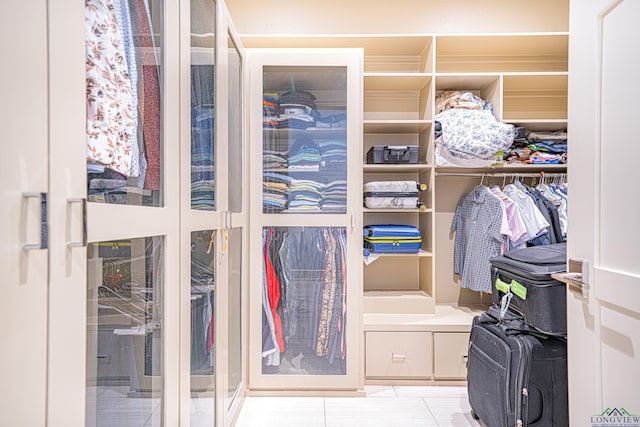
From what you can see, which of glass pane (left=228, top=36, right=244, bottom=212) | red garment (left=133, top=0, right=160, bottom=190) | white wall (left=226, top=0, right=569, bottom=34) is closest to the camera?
red garment (left=133, top=0, right=160, bottom=190)

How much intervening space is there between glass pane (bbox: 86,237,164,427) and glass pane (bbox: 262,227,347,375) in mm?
1424

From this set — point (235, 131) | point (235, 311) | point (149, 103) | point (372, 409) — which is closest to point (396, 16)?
point (235, 131)

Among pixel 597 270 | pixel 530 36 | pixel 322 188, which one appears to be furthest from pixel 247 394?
pixel 530 36

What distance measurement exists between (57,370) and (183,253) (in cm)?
63

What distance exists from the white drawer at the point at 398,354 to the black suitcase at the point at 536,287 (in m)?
0.73

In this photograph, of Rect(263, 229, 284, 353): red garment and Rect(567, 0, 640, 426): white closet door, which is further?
Rect(263, 229, 284, 353): red garment

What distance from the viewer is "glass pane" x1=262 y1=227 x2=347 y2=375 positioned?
257cm

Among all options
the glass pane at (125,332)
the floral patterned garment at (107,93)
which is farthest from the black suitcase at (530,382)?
the floral patterned garment at (107,93)

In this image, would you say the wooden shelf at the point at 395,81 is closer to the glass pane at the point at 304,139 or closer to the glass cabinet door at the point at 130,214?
the glass pane at the point at 304,139

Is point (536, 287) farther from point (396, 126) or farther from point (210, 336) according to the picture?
point (396, 126)

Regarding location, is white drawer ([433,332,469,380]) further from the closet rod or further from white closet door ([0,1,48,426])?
white closet door ([0,1,48,426])

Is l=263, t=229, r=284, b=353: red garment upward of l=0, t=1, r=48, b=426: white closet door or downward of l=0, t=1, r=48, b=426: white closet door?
downward

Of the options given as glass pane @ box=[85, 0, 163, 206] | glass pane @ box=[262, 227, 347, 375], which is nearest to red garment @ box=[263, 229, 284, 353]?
glass pane @ box=[262, 227, 347, 375]

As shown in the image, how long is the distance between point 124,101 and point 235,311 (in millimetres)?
1567
